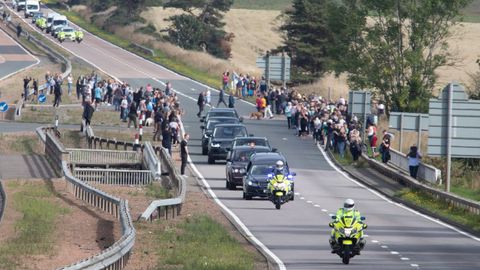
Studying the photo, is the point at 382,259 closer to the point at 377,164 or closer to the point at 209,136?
the point at 377,164

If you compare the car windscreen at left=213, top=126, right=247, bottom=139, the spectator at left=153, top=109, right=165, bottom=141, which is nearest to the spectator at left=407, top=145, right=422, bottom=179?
the car windscreen at left=213, top=126, right=247, bottom=139

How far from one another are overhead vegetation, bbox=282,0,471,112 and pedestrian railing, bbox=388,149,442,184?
18.7m

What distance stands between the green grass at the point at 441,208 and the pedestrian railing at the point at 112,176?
9.42 m

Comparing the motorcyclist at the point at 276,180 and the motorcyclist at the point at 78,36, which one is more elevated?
the motorcyclist at the point at 78,36

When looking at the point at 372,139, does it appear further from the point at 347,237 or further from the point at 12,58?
the point at 12,58

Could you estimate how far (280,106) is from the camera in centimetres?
7319

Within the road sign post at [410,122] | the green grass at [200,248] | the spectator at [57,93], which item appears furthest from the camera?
the spectator at [57,93]

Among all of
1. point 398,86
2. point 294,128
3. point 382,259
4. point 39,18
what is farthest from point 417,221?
point 39,18

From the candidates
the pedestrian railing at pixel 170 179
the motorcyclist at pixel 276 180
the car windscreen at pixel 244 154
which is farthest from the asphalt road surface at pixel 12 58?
the motorcyclist at pixel 276 180

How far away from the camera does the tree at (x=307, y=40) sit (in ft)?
330

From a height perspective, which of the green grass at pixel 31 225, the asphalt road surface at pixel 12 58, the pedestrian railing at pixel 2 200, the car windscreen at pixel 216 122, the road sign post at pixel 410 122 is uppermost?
the asphalt road surface at pixel 12 58

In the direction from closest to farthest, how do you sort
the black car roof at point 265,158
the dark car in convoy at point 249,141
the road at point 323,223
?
1. the road at point 323,223
2. the black car roof at point 265,158
3. the dark car in convoy at point 249,141

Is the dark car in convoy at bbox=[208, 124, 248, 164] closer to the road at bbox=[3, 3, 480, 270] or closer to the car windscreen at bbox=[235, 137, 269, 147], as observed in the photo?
the road at bbox=[3, 3, 480, 270]

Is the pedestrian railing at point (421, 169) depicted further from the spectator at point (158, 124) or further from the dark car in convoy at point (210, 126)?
the spectator at point (158, 124)
